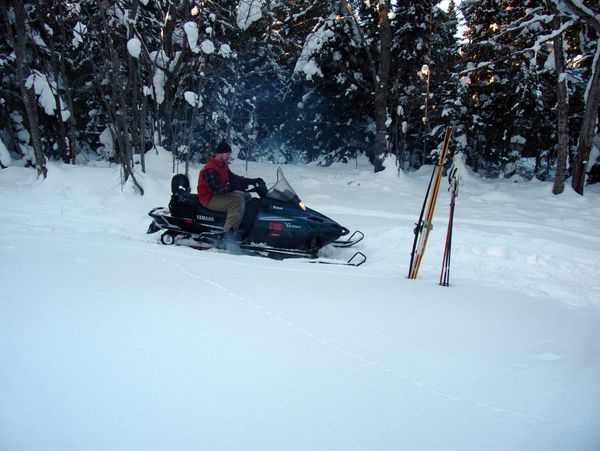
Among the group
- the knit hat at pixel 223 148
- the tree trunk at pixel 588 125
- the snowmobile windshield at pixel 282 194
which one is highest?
the tree trunk at pixel 588 125

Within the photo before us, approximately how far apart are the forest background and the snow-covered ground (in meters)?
5.96

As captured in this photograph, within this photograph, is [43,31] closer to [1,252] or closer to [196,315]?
[1,252]

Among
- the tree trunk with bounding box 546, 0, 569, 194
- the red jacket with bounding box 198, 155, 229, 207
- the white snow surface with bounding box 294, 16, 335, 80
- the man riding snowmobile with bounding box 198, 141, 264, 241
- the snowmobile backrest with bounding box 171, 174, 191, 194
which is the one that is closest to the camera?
the man riding snowmobile with bounding box 198, 141, 264, 241

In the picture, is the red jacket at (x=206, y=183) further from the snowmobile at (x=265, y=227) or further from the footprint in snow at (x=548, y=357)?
the footprint in snow at (x=548, y=357)

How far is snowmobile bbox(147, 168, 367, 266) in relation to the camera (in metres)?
5.85

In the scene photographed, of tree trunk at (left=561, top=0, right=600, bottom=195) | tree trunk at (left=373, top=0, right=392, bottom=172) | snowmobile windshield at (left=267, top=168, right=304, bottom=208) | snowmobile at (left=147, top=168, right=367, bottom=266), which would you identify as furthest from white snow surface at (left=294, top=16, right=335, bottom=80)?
snowmobile at (left=147, top=168, right=367, bottom=266)

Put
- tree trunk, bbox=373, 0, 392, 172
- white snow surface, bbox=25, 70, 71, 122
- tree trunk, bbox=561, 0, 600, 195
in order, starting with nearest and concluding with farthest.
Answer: tree trunk, bbox=561, 0, 600, 195 → white snow surface, bbox=25, 70, 71, 122 → tree trunk, bbox=373, 0, 392, 172

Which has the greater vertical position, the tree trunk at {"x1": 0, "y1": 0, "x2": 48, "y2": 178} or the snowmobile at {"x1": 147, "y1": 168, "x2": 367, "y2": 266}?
the tree trunk at {"x1": 0, "y1": 0, "x2": 48, "y2": 178}

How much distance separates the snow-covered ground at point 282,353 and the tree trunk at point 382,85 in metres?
9.97

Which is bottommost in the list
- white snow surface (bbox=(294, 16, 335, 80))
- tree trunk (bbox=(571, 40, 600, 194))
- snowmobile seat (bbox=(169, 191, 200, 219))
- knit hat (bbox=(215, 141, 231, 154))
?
snowmobile seat (bbox=(169, 191, 200, 219))

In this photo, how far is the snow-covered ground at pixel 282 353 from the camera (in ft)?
5.93

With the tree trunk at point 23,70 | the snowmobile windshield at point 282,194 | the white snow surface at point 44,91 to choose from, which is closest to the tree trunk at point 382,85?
the snowmobile windshield at point 282,194

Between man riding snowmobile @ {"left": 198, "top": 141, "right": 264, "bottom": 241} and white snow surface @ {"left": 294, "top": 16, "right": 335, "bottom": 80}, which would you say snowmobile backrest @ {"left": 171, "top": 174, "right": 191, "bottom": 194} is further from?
white snow surface @ {"left": 294, "top": 16, "right": 335, "bottom": 80}

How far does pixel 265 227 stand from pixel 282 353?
3.63 metres
